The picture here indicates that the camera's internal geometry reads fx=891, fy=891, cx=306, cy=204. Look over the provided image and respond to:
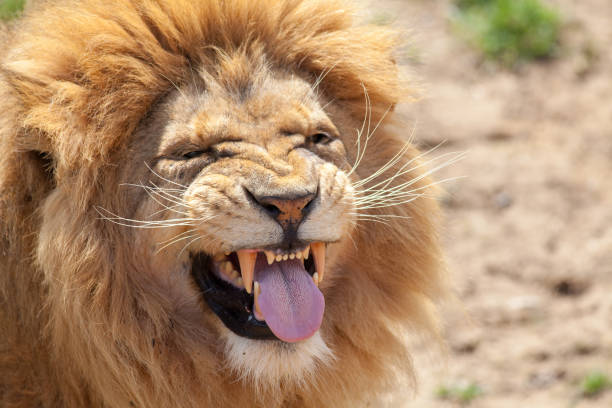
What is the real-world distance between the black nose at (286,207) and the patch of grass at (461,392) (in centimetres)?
Result: 214

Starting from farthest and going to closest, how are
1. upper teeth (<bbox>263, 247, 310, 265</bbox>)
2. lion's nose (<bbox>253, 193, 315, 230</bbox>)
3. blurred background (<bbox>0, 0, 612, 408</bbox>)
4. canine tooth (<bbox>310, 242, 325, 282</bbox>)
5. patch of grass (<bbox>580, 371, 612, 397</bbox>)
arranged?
1. blurred background (<bbox>0, 0, 612, 408</bbox>)
2. patch of grass (<bbox>580, 371, 612, 397</bbox>)
3. canine tooth (<bbox>310, 242, 325, 282</bbox>)
4. upper teeth (<bbox>263, 247, 310, 265</bbox>)
5. lion's nose (<bbox>253, 193, 315, 230</bbox>)

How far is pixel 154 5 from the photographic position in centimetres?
317

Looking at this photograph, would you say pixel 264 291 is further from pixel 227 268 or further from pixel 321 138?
pixel 321 138

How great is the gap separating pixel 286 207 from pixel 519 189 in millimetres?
3313

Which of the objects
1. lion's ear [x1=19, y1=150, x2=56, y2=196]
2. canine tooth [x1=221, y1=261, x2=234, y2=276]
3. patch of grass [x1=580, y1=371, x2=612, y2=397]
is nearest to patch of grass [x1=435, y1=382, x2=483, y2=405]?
patch of grass [x1=580, y1=371, x2=612, y2=397]

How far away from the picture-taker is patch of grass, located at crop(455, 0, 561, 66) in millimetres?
6695

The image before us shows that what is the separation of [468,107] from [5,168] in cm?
408

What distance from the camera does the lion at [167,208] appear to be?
2.97m

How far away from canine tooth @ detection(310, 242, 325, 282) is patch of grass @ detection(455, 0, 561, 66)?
3.99m

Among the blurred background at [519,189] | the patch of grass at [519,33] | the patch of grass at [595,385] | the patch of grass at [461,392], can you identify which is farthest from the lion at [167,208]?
the patch of grass at [519,33]

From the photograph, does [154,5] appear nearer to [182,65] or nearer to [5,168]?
[182,65]

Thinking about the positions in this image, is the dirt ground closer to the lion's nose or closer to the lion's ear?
the lion's nose

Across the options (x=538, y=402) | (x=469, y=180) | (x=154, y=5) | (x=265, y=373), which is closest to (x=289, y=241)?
(x=265, y=373)

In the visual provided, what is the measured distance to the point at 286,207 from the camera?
284cm
